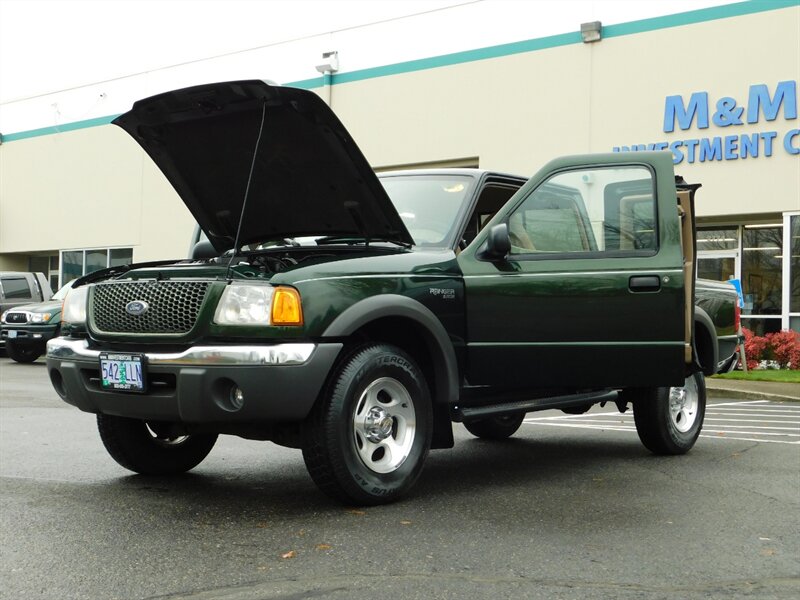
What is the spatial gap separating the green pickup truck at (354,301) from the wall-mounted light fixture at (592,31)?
14346 millimetres

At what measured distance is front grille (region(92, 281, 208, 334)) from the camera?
4844 millimetres

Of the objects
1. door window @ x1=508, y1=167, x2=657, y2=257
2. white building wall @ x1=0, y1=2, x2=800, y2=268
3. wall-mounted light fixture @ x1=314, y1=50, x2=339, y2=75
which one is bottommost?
door window @ x1=508, y1=167, x2=657, y2=257

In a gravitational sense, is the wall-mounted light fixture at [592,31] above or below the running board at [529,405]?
above

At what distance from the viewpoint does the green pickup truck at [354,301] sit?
187 inches

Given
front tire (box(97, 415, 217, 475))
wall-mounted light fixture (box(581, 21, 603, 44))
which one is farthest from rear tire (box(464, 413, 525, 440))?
wall-mounted light fixture (box(581, 21, 603, 44))

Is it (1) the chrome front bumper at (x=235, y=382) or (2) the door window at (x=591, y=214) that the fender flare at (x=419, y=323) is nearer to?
(1) the chrome front bumper at (x=235, y=382)

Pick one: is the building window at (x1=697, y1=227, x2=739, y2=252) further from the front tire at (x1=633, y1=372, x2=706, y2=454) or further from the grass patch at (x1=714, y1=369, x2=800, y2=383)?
the front tire at (x1=633, y1=372, x2=706, y2=454)

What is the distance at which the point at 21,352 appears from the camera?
19.0 meters

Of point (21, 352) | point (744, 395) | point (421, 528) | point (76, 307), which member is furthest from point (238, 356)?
point (21, 352)

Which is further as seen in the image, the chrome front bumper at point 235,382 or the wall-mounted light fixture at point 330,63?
the wall-mounted light fixture at point 330,63

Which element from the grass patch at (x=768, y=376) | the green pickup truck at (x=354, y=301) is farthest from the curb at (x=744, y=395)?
the green pickup truck at (x=354, y=301)

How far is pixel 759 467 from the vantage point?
6684 mm

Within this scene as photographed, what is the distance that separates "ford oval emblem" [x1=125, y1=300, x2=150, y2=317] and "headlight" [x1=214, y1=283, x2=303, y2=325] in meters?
0.47

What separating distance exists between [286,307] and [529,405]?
1.91 m
